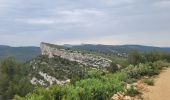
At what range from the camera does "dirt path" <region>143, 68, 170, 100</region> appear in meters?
19.1

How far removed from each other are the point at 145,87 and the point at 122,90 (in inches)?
88.6

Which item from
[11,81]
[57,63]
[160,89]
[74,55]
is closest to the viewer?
[160,89]

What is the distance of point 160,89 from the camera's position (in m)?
21.1

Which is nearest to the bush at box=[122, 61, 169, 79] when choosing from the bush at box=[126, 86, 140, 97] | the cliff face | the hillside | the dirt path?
the dirt path

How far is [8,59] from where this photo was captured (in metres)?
73.6

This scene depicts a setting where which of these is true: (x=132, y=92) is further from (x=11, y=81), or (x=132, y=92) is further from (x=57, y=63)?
(x=57, y=63)

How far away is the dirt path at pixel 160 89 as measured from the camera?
19067 millimetres

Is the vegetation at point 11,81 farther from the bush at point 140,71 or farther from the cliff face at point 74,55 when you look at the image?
the cliff face at point 74,55

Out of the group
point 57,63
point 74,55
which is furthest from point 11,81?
point 74,55

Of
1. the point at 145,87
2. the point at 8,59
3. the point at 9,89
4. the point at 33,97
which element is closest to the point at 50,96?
the point at 33,97

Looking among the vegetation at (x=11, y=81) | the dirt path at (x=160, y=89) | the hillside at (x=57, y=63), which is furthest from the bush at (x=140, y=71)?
the hillside at (x=57, y=63)

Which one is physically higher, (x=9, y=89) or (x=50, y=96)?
(x=50, y=96)

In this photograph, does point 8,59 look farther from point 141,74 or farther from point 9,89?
point 141,74

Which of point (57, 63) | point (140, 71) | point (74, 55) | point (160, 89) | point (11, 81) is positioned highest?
point (140, 71)
